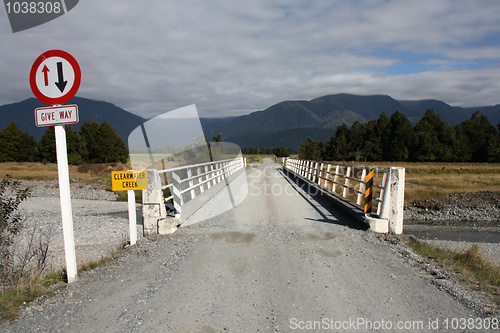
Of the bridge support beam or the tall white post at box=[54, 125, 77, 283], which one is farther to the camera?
the bridge support beam

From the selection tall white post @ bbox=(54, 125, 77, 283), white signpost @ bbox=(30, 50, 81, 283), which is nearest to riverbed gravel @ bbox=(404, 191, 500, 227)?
tall white post @ bbox=(54, 125, 77, 283)

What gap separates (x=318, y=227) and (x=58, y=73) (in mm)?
5856

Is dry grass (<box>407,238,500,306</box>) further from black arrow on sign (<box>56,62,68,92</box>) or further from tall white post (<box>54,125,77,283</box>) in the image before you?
black arrow on sign (<box>56,62,68,92</box>)

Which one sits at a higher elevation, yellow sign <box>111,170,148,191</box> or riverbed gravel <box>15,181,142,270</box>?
yellow sign <box>111,170,148,191</box>

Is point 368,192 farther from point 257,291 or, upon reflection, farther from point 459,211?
point 459,211

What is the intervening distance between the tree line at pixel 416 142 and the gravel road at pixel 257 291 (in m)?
89.5

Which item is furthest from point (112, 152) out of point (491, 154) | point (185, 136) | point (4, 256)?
point (491, 154)

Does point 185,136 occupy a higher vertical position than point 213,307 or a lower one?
higher

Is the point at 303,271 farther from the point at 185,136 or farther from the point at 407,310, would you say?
the point at 185,136

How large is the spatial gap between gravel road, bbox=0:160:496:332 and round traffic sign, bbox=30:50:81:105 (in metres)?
2.57

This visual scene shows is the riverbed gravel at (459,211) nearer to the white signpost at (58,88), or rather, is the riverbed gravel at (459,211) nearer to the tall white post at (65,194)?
the tall white post at (65,194)

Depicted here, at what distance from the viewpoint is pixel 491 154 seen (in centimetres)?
8450

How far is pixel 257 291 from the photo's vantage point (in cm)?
402

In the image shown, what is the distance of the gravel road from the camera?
10.9ft
